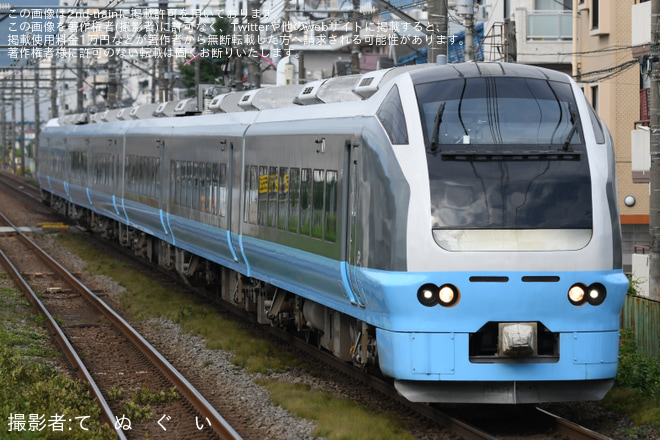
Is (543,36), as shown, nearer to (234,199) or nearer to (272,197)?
(234,199)

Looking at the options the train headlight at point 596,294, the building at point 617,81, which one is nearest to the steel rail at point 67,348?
the train headlight at point 596,294

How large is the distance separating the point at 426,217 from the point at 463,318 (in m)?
0.84

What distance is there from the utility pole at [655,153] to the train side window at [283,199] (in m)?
5.52

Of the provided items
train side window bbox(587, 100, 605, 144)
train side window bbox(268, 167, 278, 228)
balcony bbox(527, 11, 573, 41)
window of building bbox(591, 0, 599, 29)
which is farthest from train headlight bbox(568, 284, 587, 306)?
balcony bbox(527, 11, 573, 41)

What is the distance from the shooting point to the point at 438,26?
1393cm

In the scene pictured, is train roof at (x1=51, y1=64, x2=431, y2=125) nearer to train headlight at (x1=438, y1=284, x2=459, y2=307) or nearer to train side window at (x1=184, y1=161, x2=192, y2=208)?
train side window at (x1=184, y1=161, x2=192, y2=208)

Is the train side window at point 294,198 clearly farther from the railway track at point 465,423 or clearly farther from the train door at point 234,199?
the train door at point 234,199

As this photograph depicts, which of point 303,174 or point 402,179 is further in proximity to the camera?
point 303,174

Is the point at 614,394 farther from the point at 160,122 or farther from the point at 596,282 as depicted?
the point at 160,122

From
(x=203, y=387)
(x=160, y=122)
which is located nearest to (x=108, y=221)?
(x=160, y=122)

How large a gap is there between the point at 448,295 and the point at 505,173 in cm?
108

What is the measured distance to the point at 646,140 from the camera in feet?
68.5

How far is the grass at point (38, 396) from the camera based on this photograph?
9234 mm

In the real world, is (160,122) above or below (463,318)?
above
